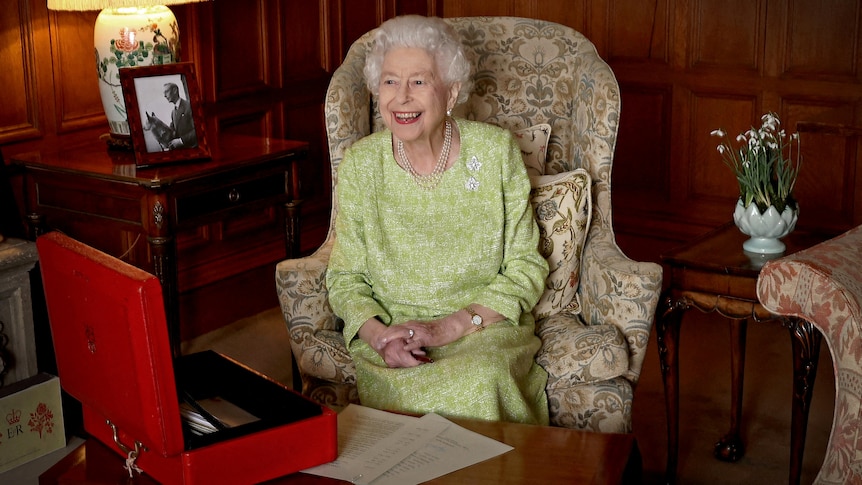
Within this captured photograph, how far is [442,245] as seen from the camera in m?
2.39

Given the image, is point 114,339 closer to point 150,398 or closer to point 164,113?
point 150,398

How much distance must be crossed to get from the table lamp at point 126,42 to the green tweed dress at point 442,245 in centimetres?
81

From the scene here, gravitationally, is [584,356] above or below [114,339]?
below

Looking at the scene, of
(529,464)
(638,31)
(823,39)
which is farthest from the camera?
(638,31)

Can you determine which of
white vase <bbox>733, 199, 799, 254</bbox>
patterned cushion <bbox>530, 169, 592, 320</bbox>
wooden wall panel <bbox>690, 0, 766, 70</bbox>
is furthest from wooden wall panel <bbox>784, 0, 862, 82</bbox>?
patterned cushion <bbox>530, 169, 592, 320</bbox>

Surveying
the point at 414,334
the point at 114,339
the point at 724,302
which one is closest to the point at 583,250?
the point at 724,302

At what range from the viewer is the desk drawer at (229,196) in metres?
2.80

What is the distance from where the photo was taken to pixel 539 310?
8.35 feet

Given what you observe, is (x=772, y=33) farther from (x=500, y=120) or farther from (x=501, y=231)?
(x=501, y=231)

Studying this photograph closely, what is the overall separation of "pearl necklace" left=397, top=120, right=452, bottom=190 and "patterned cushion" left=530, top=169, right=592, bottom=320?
0.26m

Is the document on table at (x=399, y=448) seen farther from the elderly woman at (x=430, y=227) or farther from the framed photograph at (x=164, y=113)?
the framed photograph at (x=164, y=113)

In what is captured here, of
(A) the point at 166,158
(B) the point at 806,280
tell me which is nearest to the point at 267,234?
(A) the point at 166,158

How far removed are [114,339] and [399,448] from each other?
1.72ft

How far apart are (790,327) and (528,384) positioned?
621 millimetres
